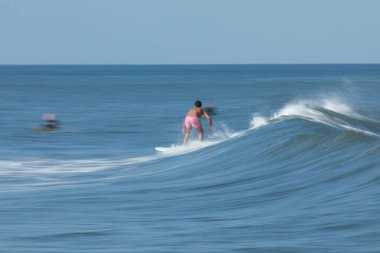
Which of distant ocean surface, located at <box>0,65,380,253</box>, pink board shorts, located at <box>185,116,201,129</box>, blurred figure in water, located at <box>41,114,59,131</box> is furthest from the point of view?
blurred figure in water, located at <box>41,114,59,131</box>

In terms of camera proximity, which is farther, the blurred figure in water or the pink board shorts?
the blurred figure in water

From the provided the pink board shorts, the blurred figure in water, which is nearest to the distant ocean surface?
the pink board shorts

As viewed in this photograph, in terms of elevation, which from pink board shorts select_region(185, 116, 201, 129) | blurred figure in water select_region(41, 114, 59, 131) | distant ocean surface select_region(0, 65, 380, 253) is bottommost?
distant ocean surface select_region(0, 65, 380, 253)

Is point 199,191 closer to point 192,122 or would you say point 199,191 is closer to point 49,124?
point 192,122

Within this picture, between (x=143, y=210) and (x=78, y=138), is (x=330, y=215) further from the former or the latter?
(x=78, y=138)

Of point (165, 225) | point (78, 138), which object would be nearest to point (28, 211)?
point (165, 225)

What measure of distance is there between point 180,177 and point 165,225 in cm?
602

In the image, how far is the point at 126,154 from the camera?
23.5 meters

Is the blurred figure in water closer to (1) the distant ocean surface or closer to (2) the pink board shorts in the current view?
(1) the distant ocean surface

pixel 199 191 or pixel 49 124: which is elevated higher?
pixel 49 124


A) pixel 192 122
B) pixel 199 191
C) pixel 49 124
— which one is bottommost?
pixel 199 191

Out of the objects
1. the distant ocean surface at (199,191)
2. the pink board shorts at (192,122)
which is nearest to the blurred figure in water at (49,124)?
the distant ocean surface at (199,191)

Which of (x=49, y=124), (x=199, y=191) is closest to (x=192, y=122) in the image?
(x=49, y=124)

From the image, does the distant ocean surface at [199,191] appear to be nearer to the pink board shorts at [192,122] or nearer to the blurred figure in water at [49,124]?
the pink board shorts at [192,122]
